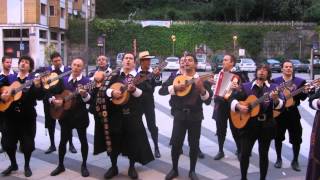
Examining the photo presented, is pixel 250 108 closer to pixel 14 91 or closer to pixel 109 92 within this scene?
pixel 109 92

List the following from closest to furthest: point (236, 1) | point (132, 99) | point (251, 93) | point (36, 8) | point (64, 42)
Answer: point (251, 93) → point (132, 99) → point (36, 8) → point (64, 42) → point (236, 1)

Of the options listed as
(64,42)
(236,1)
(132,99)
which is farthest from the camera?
(236,1)

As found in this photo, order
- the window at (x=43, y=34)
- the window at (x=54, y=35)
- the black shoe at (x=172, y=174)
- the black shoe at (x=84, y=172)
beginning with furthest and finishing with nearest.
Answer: the window at (x=54, y=35), the window at (x=43, y=34), the black shoe at (x=84, y=172), the black shoe at (x=172, y=174)

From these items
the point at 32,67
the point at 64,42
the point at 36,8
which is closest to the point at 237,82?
the point at 32,67

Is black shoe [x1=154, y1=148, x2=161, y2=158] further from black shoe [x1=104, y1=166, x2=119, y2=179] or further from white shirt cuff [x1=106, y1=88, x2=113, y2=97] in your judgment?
white shirt cuff [x1=106, y1=88, x2=113, y2=97]

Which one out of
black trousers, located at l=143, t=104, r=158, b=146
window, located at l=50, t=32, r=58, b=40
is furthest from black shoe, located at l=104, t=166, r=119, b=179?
window, located at l=50, t=32, r=58, b=40

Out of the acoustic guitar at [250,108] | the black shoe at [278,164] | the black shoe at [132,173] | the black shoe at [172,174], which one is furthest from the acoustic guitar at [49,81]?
the black shoe at [278,164]

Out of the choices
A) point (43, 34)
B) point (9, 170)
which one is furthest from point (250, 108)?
point (43, 34)

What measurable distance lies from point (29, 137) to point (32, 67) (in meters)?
1.05

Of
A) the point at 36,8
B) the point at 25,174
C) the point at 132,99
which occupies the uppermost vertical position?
the point at 36,8

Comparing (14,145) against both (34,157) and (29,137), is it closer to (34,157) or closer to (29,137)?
(29,137)

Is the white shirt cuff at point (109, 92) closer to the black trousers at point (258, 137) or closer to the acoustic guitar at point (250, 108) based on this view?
the acoustic guitar at point (250, 108)

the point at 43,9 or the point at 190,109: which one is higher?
the point at 43,9

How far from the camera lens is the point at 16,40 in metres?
43.5
